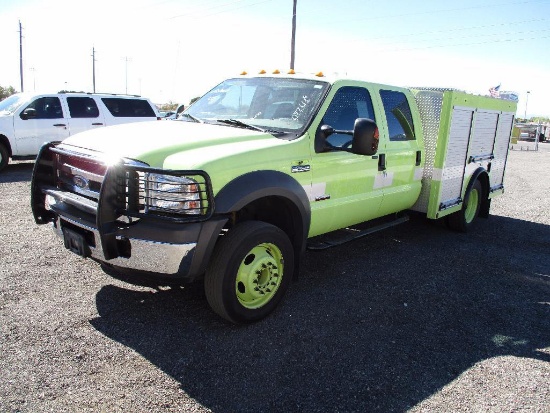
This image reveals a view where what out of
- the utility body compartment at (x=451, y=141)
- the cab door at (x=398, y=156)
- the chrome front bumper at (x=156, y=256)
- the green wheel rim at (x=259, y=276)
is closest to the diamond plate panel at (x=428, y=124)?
the utility body compartment at (x=451, y=141)

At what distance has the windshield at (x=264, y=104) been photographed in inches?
164

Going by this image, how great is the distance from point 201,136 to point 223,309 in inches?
53.5

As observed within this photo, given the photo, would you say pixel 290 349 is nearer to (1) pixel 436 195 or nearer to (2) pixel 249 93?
(2) pixel 249 93

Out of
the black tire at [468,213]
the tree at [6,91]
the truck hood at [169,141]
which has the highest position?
the truck hood at [169,141]

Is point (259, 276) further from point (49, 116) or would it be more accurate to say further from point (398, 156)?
point (49, 116)

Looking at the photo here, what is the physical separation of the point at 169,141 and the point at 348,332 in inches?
79.4

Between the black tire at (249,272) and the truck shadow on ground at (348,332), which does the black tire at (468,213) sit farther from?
the black tire at (249,272)

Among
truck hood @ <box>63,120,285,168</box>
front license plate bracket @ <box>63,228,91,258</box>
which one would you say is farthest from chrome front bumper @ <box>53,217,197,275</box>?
truck hood @ <box>63,120,285,168</box>

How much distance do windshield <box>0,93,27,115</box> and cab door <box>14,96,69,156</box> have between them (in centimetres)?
23

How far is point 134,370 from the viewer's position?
3.03m

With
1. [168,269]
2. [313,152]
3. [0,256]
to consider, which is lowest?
[0,256]

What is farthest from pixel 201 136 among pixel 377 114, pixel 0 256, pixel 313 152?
pixel 0 256

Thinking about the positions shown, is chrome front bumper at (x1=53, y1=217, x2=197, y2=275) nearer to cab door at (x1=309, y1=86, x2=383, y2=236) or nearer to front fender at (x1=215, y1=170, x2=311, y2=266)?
front fender at (x1=215, y1=170, x2=311, y2=266)

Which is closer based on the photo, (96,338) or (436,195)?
(96,338)
